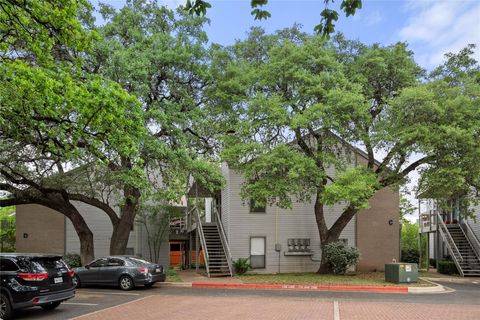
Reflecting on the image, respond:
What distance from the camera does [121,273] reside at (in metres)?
18.5

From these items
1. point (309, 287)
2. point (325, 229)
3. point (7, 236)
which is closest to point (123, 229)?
point (309, 287)

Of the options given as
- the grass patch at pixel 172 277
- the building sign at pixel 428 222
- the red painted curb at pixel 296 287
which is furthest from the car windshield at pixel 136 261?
→ the building sign at pixel 428 222

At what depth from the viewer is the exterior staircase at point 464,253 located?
87.8 feet

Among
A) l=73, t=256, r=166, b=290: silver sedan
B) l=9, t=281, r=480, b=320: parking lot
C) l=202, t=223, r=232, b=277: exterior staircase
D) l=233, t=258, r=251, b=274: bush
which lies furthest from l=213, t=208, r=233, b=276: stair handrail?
l=9, t=281, r=480, b=320: parking lot

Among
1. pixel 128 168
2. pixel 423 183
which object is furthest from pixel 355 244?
pixel 128 168

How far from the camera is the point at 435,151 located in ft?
66.3

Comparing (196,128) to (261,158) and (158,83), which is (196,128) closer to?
(158,83)

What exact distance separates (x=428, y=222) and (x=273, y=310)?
24.2m

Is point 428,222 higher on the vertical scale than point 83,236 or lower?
higher

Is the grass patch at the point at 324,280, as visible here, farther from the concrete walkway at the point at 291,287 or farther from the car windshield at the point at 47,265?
the car windshield at the point at 47,265

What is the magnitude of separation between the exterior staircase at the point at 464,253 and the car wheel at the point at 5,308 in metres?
23.5

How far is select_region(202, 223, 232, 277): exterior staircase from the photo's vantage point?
77.8ft

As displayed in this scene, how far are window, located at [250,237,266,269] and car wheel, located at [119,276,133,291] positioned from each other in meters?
8.38

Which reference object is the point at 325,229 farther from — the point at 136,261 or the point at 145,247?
the point at 145,247
